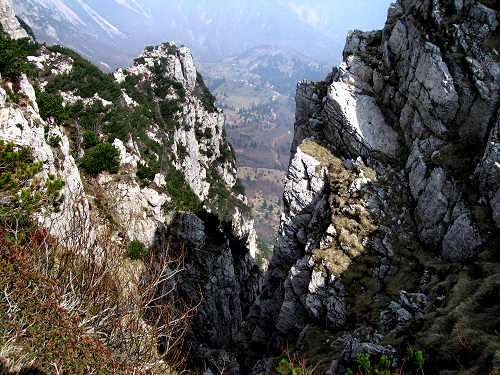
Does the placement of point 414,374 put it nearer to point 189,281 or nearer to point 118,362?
point 118,362

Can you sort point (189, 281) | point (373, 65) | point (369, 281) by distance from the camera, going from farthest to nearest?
point (189, 281), point (373, 65), point (369, 281)

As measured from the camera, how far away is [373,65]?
2612 centimetres

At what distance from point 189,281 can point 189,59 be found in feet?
257

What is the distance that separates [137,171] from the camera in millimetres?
34594

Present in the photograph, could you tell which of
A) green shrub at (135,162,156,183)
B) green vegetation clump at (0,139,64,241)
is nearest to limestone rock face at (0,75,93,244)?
green vegetation clump at (0,139,64,241)

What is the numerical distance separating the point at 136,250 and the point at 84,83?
36.0 metres

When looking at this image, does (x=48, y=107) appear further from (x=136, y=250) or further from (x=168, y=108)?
(x=168, y=108)

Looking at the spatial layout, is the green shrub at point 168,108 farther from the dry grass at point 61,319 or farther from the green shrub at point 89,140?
the dry grass at point 61,319

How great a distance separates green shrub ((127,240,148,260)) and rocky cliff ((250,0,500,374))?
12.9 meters

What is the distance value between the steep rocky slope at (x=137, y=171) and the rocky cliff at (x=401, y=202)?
881 centimetres

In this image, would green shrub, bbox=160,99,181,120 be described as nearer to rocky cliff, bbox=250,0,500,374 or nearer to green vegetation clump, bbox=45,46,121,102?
green vegetation clump, bbox=45,46,121,102

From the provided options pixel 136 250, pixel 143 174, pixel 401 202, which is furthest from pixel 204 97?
pixel 401 202

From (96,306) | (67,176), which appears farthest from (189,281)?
(96,306)

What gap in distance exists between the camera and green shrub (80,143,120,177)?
3003 cm
